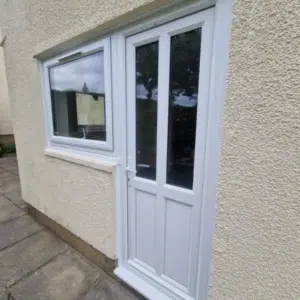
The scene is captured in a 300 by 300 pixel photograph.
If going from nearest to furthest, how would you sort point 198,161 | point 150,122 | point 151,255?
point 198,161, point 150,122, point 151,255

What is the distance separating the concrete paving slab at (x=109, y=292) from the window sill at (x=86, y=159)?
125cm

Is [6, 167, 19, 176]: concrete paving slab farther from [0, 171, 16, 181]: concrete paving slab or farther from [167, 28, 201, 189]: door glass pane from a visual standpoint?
[167, 28, 201, 189]: door glass pane

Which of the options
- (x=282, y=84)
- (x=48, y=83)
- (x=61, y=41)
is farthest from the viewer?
(x=48, y=83)

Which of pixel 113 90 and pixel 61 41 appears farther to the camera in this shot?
pixel 61 41

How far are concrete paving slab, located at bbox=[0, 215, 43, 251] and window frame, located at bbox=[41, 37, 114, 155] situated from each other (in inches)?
56.3

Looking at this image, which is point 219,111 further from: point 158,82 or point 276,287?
point 276,287

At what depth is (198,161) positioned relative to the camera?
137 cm

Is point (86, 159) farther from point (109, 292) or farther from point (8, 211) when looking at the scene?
point (8, 211)

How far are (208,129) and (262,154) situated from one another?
363mm

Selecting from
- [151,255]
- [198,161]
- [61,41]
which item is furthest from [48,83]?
[151,255]

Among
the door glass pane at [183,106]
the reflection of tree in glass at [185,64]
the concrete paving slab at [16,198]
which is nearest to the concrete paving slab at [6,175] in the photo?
the concrete paving slab at [16,198]

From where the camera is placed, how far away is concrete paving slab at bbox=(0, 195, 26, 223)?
3340 mm

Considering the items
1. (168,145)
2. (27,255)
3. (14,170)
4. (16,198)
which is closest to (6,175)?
(14,170)

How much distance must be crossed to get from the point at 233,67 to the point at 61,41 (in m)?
1.83
